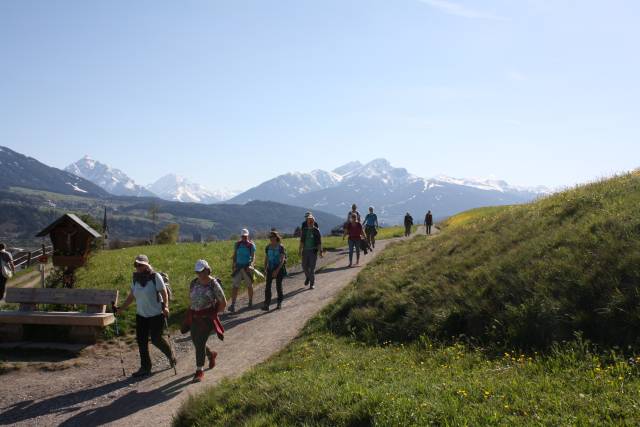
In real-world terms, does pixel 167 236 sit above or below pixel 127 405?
above

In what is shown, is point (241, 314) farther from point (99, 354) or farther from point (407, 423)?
point (407, 423)

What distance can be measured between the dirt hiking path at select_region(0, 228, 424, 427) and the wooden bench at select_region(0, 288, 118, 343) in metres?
0.58

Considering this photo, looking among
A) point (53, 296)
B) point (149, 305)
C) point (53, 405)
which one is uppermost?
point (149, 305)

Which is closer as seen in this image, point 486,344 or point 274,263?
point 486,344

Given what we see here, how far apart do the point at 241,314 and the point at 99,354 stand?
13.4ft

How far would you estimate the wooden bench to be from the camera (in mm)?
11781

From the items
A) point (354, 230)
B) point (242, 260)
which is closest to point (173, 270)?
point (242, 260)

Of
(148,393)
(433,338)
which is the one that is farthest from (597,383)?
(148,393)

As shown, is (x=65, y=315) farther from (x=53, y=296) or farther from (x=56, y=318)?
(x=53, y=296)

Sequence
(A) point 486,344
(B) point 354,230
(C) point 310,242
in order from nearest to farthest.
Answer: (A) point 486,344 < (C) point 310,242 < (B) point 354,230

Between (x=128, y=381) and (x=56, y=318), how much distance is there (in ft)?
11.0

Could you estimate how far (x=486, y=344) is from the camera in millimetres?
8430

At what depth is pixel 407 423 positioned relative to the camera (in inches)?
209

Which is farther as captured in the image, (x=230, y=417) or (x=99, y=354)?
(x=99, y=354)
